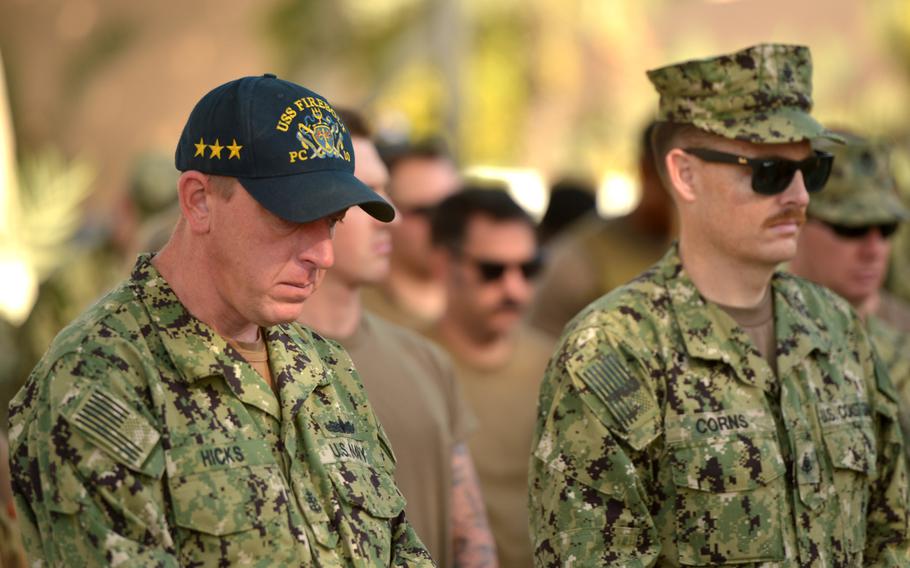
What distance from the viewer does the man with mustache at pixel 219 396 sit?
A: 3336mm

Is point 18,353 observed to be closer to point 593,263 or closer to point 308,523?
point 593,263

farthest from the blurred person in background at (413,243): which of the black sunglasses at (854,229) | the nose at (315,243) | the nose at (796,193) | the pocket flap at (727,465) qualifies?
the nose at (315,243)

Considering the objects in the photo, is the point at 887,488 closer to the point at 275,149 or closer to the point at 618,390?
the point at 618,390

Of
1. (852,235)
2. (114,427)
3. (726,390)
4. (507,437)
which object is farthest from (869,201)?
(114,427)

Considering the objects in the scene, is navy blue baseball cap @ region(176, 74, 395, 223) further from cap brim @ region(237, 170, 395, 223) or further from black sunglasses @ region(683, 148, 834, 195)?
black sunglasses @ region(683, 148, 834, 195)

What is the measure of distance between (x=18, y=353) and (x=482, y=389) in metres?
2.80

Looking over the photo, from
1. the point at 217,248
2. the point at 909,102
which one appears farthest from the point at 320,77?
the point at 217,248

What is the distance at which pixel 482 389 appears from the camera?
6988 millimetres

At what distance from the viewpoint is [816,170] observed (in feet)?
16.2

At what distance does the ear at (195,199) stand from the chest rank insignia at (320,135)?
0.77ft

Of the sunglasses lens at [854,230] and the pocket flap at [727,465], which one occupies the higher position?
the sunglasses lens at [854,230]

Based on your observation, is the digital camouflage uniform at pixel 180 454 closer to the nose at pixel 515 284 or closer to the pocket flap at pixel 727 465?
the pocket flap at pixel 727 465

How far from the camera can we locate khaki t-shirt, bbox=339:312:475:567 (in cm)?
535

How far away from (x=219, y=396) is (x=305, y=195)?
489 mm
